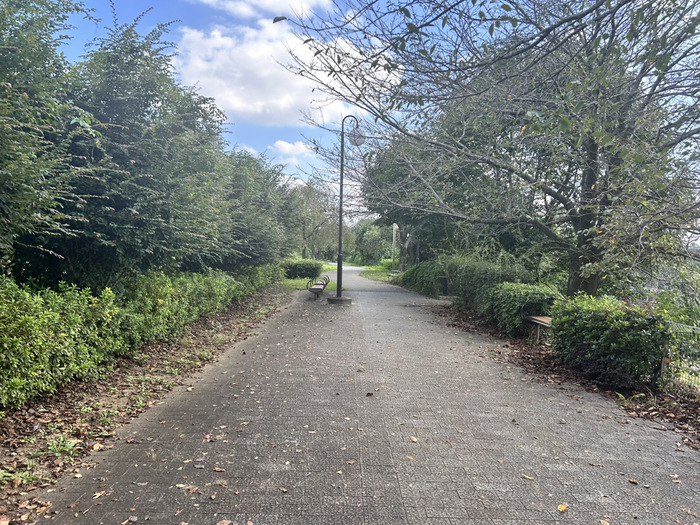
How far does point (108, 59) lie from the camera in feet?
21.3

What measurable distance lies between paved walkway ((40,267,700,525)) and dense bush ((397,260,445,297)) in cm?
1113

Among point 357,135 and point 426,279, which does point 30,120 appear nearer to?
point 357,135

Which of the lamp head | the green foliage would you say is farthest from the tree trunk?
the green foliage

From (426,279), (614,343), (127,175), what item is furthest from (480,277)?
(127,175)

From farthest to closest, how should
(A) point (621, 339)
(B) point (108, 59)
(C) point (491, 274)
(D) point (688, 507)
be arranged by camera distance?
(C) point (491, 274) < (B) point (108, 59) < (A) point (621, 339) < (D) point (688, 507)

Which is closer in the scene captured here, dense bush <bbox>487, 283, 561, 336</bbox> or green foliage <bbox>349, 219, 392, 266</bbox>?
dense bush <bbox>487, 283, 561, 336</bbox>

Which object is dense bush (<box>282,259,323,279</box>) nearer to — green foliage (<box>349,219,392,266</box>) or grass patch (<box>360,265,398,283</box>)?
grass patch (<box>360,265,398,283</box>)

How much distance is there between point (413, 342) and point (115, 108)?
637 centimetres

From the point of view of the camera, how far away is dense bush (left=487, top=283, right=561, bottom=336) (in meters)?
8.23

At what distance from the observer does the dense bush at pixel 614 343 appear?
199 inches

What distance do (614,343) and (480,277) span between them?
6096 millimetres

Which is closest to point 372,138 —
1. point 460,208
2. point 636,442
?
point 460,208

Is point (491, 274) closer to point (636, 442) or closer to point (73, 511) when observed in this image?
point (636, 442)

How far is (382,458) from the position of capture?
337cm
